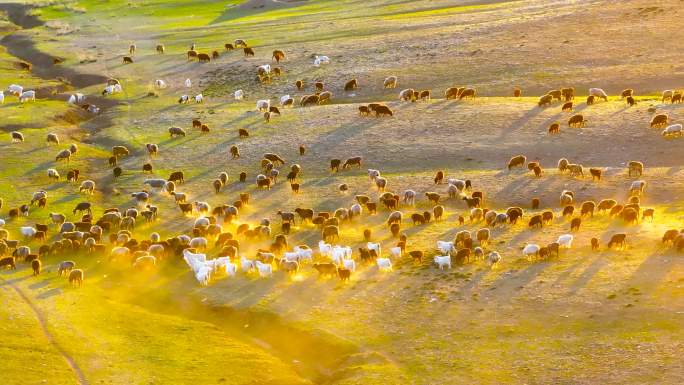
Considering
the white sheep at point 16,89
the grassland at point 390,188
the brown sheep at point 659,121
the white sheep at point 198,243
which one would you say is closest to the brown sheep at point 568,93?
the grassland at point 390,188

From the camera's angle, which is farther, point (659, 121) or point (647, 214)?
point (659, 121)

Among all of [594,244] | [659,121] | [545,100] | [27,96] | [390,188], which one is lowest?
[390,188]

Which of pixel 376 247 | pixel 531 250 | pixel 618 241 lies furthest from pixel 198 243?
pixel 618 241

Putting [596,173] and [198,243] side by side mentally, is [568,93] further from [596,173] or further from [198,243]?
[198,243]

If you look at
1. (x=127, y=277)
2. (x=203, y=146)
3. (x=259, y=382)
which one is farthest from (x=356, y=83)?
(x=259, y=382)

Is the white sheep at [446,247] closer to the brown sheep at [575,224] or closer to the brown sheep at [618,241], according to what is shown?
the brown sheep at [575,224]

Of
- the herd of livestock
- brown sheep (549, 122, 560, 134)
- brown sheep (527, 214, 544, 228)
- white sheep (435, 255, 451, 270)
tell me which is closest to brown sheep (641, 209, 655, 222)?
the herd of livestock
